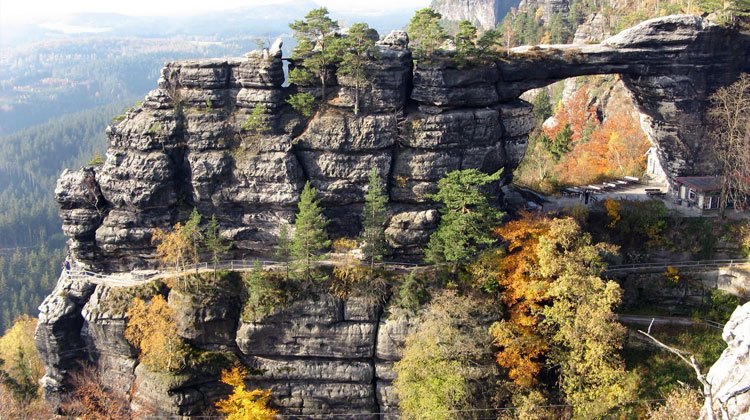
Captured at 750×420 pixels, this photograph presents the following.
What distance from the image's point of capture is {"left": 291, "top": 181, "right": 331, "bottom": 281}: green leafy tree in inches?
1142

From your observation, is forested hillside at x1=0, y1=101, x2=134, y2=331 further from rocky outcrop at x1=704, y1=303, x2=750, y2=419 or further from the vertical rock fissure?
rocky outcrop at x1=704, y1=303, x2=750, y2=419

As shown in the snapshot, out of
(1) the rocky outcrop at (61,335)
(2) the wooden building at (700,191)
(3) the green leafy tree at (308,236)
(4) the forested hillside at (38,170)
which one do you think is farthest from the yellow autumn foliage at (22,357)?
(4) the forested hillside at (38,170)

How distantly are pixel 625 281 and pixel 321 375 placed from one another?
17.1 m

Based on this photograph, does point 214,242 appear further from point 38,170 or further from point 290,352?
point 38,170

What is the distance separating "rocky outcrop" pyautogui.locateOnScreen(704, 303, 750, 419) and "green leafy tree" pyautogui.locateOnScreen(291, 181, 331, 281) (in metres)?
18.0

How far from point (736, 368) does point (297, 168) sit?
2218cm

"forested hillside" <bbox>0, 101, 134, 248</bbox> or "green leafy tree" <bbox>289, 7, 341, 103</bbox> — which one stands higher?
"green leafy tree" <bbox>289, 7, 341, 103</bbox>

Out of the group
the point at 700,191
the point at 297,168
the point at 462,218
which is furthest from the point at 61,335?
the point at 700,191

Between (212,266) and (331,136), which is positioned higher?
(331,136)

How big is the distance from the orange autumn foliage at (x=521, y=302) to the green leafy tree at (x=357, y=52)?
35.6 ft

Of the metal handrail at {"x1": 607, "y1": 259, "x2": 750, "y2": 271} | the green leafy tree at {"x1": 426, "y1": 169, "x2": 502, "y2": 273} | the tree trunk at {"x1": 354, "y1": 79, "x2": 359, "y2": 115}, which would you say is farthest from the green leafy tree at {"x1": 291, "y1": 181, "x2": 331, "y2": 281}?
A: the metal handrail at {"x1": 607, "y1": 259, "x2": 750, "y2": 271}

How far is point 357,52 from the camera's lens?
30562mm

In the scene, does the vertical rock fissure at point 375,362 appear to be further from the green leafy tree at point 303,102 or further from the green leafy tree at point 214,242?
the green leafy tree at point 303,102

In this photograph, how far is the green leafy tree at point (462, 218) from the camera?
2931 centimetres
